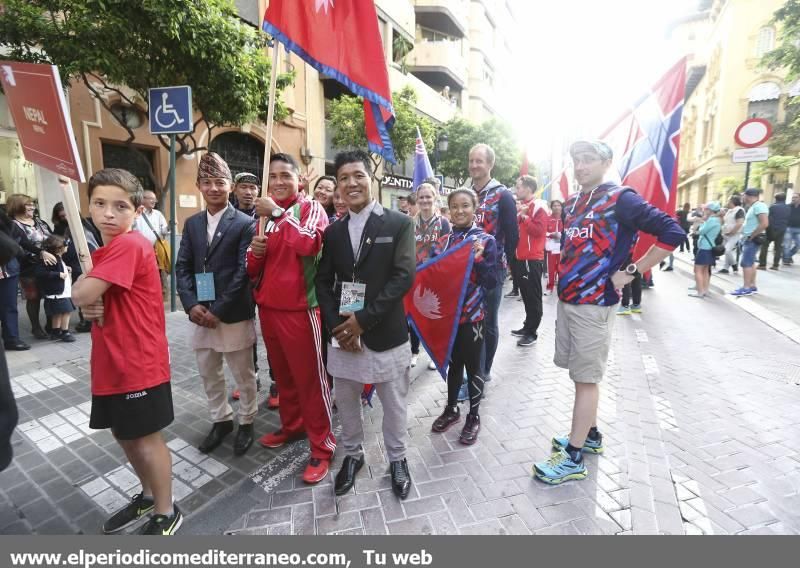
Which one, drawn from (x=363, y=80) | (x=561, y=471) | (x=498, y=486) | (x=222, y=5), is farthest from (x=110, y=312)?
(x=222, y=5)

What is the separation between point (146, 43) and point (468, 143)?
20.1m

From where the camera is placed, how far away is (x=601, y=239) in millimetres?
2693

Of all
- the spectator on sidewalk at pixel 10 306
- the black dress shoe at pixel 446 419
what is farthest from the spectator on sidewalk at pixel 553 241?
the spectator on sidewalk at pixel 10 306

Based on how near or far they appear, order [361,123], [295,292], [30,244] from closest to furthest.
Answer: [295,292] → [30,244] → [361,123]

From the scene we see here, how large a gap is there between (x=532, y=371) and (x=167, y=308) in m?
6.74

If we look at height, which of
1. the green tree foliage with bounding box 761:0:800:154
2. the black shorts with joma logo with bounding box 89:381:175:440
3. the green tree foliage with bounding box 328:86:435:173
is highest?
the green tree foliage with bounding box 761:0:800:154

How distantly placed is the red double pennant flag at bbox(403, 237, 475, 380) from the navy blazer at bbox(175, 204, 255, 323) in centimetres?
136

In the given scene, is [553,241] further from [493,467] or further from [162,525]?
[162,525]

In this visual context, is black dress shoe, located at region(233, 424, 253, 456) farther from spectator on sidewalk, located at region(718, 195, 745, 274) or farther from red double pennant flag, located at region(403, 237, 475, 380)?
spectator on sidewalk, located at region(718, 195, 745, 274)

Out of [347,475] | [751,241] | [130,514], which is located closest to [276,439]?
[347,475]

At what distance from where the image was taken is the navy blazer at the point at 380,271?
2.52 meters

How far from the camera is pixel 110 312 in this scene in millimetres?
2137

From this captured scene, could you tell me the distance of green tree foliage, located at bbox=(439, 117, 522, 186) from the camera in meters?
24.6

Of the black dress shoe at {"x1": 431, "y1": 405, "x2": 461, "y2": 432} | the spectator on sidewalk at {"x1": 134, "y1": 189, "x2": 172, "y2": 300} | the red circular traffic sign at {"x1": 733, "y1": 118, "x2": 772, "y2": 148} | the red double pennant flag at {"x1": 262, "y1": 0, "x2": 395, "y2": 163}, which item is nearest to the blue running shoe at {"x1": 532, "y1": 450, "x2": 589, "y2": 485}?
the black dress shoe at {"x1": 431, "y1": 405, "x2": 461, "y2": 432}
